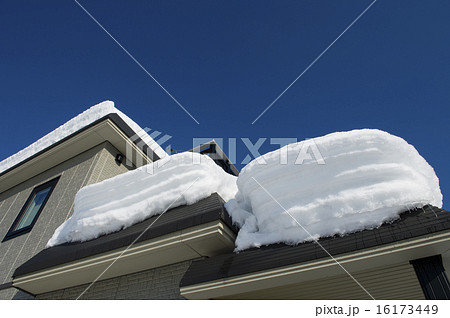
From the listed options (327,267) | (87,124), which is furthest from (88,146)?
(327,267)

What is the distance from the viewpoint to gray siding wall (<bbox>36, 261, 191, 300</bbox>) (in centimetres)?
410

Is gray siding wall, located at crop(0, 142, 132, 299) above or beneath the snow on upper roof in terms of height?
beneath

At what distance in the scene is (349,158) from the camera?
334 cm

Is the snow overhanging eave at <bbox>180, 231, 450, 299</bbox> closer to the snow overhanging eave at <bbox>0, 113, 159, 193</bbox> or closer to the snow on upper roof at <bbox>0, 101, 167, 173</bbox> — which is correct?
the snow overhanging eave at <bbox>0, 113, 159, 193</bbox>

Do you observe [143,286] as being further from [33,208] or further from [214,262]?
[33,208]

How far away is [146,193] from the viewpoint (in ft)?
15.5

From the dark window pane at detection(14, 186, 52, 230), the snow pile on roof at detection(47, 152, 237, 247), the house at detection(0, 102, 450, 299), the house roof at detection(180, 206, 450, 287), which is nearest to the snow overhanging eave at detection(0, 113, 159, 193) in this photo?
the house at detection(0, 102, 450, 299)

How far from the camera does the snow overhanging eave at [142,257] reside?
11.9ft

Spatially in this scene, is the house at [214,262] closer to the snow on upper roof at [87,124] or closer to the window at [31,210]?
the window at [31,210]

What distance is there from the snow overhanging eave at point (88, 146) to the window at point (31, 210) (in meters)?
0.58

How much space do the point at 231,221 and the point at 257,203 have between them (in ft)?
1.27

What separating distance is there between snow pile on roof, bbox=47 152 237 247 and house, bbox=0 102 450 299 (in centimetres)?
16
